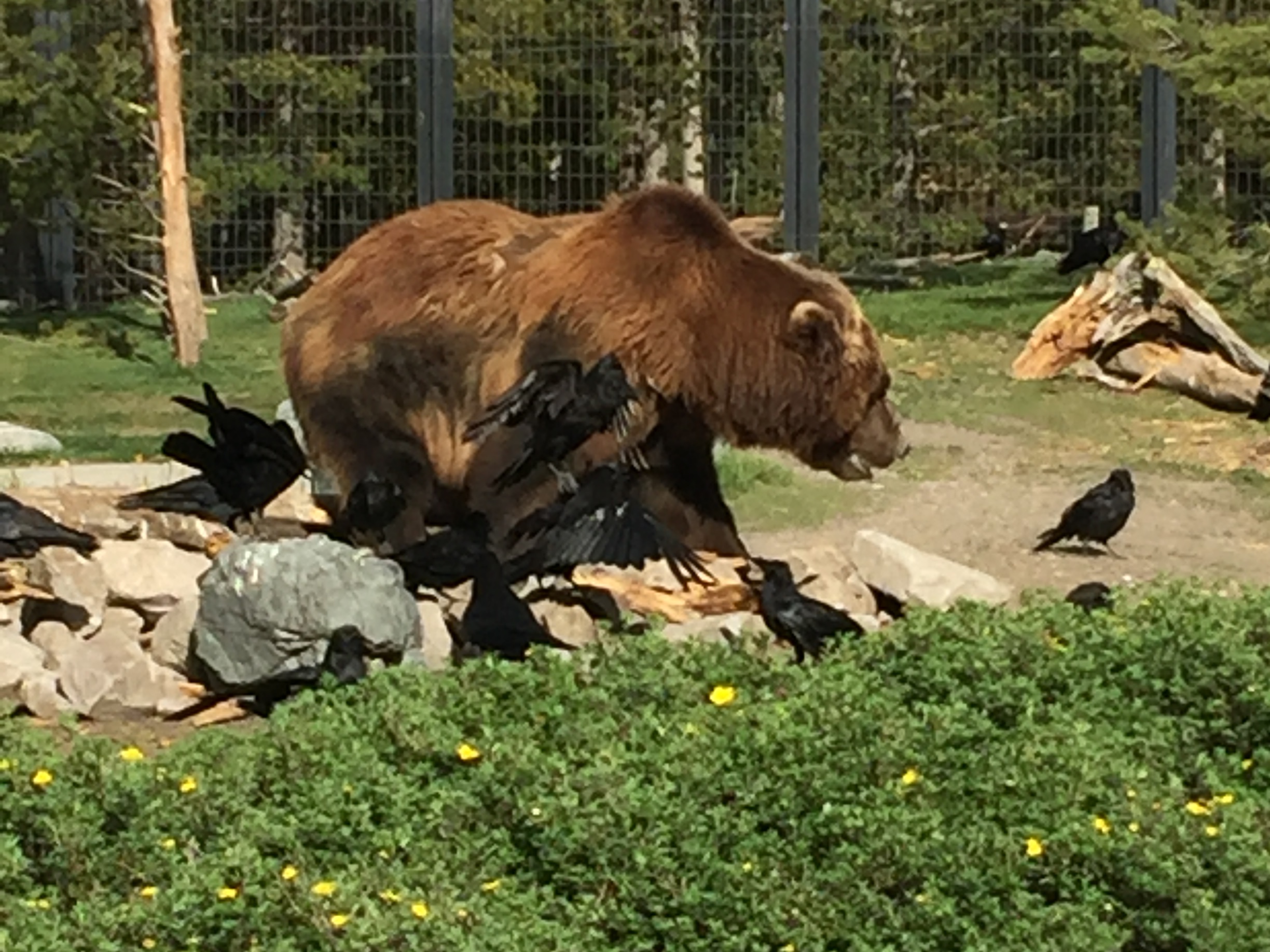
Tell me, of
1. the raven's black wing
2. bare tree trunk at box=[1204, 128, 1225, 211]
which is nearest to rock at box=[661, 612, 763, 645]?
the raven's black wing

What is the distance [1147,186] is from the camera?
18.8m

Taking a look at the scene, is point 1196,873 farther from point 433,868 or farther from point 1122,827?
point 433,868

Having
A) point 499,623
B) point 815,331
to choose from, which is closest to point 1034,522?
point 815,331

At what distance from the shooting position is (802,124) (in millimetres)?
18594

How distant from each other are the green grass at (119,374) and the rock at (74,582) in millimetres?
3623

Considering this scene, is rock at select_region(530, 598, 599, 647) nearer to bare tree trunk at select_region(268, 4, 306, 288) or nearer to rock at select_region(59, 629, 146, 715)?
rock at select_region(59, 629, 146, 715)

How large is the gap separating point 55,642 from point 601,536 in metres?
1.68

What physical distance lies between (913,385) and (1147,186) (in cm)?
569

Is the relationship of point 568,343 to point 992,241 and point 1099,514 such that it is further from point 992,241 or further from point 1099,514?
point 992,241

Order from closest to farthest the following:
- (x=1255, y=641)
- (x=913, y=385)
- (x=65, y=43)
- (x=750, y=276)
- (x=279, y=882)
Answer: (x=279, y=882)
(x=1255, y=641)
(x=750, y=276)
(x=913, y=385)
(x=65, y=43)

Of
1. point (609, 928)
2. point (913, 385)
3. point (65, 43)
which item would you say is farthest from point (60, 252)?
point (609, 928)

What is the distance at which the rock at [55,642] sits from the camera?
7.23 m

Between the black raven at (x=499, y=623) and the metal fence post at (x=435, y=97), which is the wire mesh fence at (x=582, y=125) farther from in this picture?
the black raven at (x=499, y=623)

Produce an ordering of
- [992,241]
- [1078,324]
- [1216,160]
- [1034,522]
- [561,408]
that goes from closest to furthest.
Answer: [561,408] → [1034,522] → [1078,324] → [1216,160] → [992,241]
